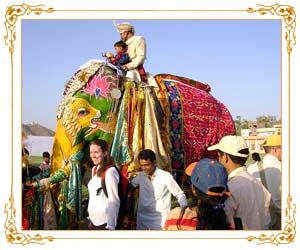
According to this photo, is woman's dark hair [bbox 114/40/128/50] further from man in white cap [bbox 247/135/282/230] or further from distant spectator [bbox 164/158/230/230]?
distant spectator [bbox 164/158/230/230]

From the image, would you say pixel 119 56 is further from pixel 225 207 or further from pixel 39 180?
pixel 225 207

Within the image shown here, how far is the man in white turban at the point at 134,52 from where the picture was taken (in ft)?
22.6

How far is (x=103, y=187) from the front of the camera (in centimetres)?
615

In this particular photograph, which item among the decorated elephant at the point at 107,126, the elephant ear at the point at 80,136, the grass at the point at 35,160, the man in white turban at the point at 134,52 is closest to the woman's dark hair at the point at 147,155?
the decorated elephant at the point at 107,126

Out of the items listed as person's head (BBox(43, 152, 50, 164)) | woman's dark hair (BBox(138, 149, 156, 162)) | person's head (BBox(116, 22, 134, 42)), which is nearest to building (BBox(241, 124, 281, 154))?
woman's dark hair (BBox(138, 149, 156, 162))

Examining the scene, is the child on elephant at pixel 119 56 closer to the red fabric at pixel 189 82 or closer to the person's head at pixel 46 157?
the red fabric at pixel 189 82

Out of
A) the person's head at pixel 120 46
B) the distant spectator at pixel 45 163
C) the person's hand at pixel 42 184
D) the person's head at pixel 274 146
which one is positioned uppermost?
the person's head at pixel 120 46

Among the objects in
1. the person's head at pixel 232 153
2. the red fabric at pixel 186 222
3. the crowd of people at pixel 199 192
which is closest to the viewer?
the crowd of people at pixel 199 192

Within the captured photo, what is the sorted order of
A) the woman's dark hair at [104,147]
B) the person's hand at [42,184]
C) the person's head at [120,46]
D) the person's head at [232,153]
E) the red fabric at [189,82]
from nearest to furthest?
the person's head at [232,153], the woman's dark hair at [104,147], the person's hand at [42,184], the person's head at [120,46], the red fabric at [189,82]

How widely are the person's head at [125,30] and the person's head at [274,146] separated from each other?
2015 millimetres

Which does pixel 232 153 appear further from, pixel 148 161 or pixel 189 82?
pixel 189 82

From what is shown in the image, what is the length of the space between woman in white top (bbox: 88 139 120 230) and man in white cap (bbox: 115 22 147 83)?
120cm
